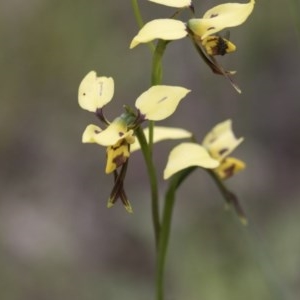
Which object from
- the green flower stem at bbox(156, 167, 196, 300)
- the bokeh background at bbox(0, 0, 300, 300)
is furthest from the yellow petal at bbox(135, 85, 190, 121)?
the bokeh background at bbox(0, 0, 300, 300)

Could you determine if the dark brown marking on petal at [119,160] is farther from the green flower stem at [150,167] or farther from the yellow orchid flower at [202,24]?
the yellow orchid flower at [202,24]

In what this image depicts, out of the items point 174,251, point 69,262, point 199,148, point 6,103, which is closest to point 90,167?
point 6,103

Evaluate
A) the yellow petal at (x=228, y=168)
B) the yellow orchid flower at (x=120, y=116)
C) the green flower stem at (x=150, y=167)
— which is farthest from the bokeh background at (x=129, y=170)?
the yellow orchid flower at (x=120, y=116)

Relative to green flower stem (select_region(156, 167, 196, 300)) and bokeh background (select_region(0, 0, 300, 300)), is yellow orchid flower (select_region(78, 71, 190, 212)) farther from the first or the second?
bokeh background (select_region(0, 0, 300, 300))

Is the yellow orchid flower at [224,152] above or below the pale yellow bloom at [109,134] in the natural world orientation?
below

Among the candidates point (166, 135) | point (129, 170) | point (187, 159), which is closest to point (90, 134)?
point (187, 159)

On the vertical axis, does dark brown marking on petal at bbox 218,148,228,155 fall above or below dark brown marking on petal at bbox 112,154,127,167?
below

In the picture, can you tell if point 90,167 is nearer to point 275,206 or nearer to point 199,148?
point 275,206

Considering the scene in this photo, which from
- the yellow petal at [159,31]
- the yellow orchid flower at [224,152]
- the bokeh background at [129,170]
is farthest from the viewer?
the bokeh background at [129,170]
